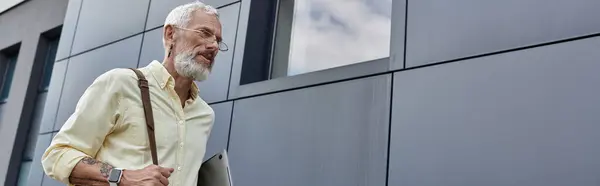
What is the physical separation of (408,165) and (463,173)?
14.8 inches

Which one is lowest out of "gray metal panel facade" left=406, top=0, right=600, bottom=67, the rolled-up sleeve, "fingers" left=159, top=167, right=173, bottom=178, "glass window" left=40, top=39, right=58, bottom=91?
"fingers" left=159, top=167, right=173, bottom=178

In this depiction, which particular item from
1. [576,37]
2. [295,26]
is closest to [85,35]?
[295,26]

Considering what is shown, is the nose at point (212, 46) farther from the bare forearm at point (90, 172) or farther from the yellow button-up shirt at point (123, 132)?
the bare forearm at point (90, 172)

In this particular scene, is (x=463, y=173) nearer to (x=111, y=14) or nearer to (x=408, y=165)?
(x=408, y=165)

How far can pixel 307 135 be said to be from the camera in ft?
13.7

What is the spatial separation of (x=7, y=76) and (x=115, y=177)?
34.2ft

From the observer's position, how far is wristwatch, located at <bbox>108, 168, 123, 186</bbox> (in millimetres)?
2033

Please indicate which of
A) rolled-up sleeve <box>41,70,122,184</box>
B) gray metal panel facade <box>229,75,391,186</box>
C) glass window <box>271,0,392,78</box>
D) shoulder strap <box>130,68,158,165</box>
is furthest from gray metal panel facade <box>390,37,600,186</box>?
rolled-up sleeve <box>41,70,122,184</box>

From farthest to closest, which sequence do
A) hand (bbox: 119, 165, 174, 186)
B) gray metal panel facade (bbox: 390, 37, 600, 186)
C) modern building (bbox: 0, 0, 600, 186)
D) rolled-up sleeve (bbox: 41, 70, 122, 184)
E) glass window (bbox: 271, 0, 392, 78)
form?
glass window (bbox: 271, 0, 392, 78)
modern building (bbox: 0, 0, 600, 186)
gray metal panel facade (bbox: 390, 37, 600, 186)
rolled-up sleeve (bbox: 41, 70, 122, 184)
hand (bbox: 119, 165, 174, 186)

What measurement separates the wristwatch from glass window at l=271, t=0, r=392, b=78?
8.77 feet

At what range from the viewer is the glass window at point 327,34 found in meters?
4.44

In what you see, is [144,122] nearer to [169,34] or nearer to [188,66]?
[188,66]

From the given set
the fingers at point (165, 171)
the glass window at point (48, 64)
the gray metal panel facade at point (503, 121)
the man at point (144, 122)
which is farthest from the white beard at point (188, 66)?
the glass window at point (48, 64)

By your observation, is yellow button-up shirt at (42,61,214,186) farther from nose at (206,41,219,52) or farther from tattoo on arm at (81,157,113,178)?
nose at (206,41,219,52)
